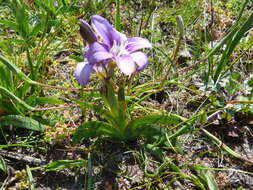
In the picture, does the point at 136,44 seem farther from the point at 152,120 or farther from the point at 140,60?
the point at 152,120

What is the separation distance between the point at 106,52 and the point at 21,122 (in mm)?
573

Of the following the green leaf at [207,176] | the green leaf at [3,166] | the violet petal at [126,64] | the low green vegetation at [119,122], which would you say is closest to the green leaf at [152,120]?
the low green vegetation at [119,122]

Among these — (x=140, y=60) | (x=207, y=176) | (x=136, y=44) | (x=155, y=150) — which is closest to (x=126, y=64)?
(x=140, y=60)

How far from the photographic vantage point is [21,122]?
55.9 inches

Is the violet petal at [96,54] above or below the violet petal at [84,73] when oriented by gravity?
above

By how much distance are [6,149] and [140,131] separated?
616mm

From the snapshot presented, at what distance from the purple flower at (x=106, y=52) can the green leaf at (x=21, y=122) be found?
1.45 feet

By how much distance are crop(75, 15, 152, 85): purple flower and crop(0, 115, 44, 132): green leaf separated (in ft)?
1.45

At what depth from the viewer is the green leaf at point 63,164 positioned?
4.35ft

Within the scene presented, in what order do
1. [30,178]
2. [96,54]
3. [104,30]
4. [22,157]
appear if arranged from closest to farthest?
[96,54]
[104,30]
[30,178]
[22,157]

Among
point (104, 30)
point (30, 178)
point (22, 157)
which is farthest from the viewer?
point (22, 157)

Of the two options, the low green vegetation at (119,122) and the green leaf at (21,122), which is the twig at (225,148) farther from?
the green leaf at (21,122)

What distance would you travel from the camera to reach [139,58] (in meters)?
1.13

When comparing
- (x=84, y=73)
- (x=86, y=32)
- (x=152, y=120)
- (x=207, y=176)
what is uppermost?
(x=86, y=32)
